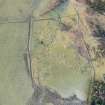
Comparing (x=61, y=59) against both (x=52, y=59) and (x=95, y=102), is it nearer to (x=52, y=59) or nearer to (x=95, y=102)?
(x=52, y=59)

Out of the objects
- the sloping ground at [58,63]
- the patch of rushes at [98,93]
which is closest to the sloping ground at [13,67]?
the sloping ground at [58,63]

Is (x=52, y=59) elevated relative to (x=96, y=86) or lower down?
elevated

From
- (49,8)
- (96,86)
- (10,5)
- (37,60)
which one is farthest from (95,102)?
(10,5)

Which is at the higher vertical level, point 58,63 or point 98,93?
point 58,63

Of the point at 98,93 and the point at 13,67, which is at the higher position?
the point at 13,67

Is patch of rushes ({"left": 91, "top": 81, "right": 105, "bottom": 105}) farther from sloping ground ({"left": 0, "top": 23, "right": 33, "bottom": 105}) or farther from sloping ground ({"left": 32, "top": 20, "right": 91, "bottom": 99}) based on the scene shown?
sloping ground ({"left": 0, "top": 23, "right": 33, "bottom": 105})

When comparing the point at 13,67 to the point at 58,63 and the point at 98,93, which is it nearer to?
the point at 58,63

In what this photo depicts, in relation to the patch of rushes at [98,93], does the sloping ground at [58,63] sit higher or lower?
higher

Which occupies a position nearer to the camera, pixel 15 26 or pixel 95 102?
pixel 95 102

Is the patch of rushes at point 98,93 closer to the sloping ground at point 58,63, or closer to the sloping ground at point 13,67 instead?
the sloping ground at point 58,63

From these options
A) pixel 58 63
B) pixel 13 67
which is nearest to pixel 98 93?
pixel 58 63

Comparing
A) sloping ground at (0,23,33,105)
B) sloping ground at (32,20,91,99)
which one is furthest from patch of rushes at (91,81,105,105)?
sloping ground at (0,23,33,105)
